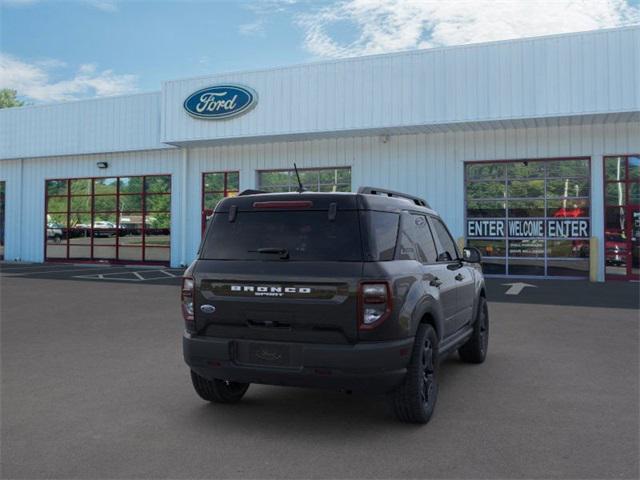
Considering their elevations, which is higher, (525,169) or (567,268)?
(525,169)

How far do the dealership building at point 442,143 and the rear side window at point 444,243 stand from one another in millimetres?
11071

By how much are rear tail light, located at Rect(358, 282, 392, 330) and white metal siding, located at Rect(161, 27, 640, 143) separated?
1344cm

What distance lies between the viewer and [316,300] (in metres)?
4.18

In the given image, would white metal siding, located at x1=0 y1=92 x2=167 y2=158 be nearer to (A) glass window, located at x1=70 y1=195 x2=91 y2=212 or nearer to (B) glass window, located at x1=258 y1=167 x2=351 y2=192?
(A) glass window, located at x1=70 y1=195 x2=91 y2=212

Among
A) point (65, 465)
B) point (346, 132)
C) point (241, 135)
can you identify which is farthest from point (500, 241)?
point (65, 465)

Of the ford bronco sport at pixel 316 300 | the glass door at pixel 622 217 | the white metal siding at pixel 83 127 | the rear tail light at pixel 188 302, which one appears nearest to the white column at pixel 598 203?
the glass door at pixel 622 217

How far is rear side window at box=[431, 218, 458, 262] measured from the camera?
5727 millimetres

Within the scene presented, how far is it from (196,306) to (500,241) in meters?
15.2

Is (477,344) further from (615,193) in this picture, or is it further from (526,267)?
(615,193)

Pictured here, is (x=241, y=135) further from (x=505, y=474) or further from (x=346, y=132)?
(x=505, y=474)

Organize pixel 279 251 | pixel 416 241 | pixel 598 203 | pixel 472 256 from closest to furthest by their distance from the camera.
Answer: pixel 279 251, pixel 416 241, pixel 472 256, pixel 598 203

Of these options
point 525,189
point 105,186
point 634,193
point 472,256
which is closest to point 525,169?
point 525,189

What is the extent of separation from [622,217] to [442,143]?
561 centimetres

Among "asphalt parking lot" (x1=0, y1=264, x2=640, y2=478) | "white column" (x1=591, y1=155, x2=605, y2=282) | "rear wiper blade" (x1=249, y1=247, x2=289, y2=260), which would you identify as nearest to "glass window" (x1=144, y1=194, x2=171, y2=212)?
"asphalt parking lot" (x1=0, y1=264, x2=640, y2=478)
